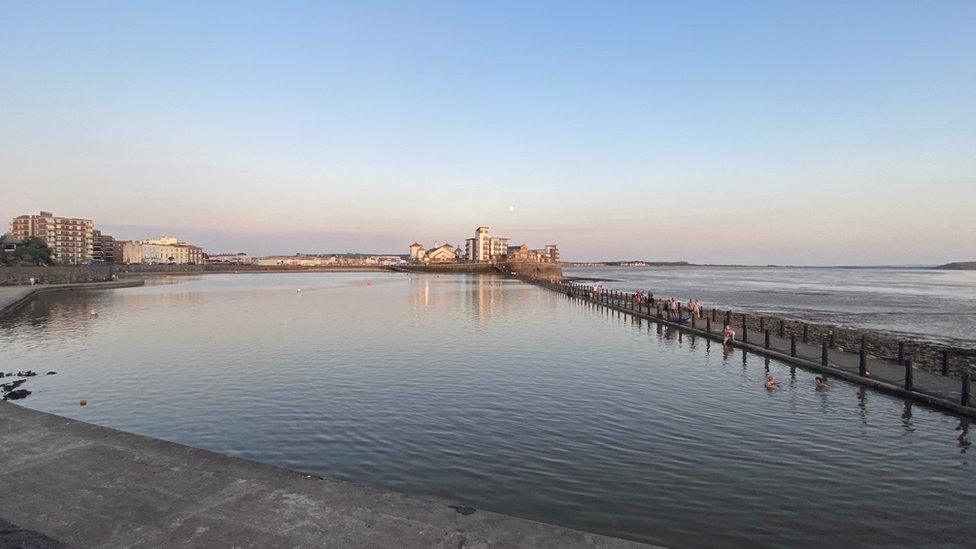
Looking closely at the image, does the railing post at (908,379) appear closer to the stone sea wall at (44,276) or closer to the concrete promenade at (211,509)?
the concrete promenade at (211,509)

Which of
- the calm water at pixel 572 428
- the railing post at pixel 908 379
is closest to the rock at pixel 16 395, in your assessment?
the calm water at pixel 572 428

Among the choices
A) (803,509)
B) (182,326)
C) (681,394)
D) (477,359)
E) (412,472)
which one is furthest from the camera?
(182,326)

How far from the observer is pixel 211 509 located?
715cm

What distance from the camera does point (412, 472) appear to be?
33.7ft

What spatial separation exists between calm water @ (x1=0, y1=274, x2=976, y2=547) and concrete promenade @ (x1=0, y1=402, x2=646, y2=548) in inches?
75.6

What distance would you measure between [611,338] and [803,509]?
21604mm

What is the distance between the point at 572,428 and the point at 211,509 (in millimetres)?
8520

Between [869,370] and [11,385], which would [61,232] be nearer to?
[11,385]

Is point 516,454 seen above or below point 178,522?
below

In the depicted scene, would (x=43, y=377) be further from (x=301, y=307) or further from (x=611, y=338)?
(x=301, y=307)

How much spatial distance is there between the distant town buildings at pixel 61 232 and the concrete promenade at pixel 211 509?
707 feet

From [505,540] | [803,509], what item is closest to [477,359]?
[803,509]

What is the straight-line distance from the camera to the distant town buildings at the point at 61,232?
7092 inches

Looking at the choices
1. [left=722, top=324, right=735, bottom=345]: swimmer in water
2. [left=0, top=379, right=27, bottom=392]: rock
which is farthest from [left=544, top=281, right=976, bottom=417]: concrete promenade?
[left=0, top=379, right=27, bottom=392]: rock
